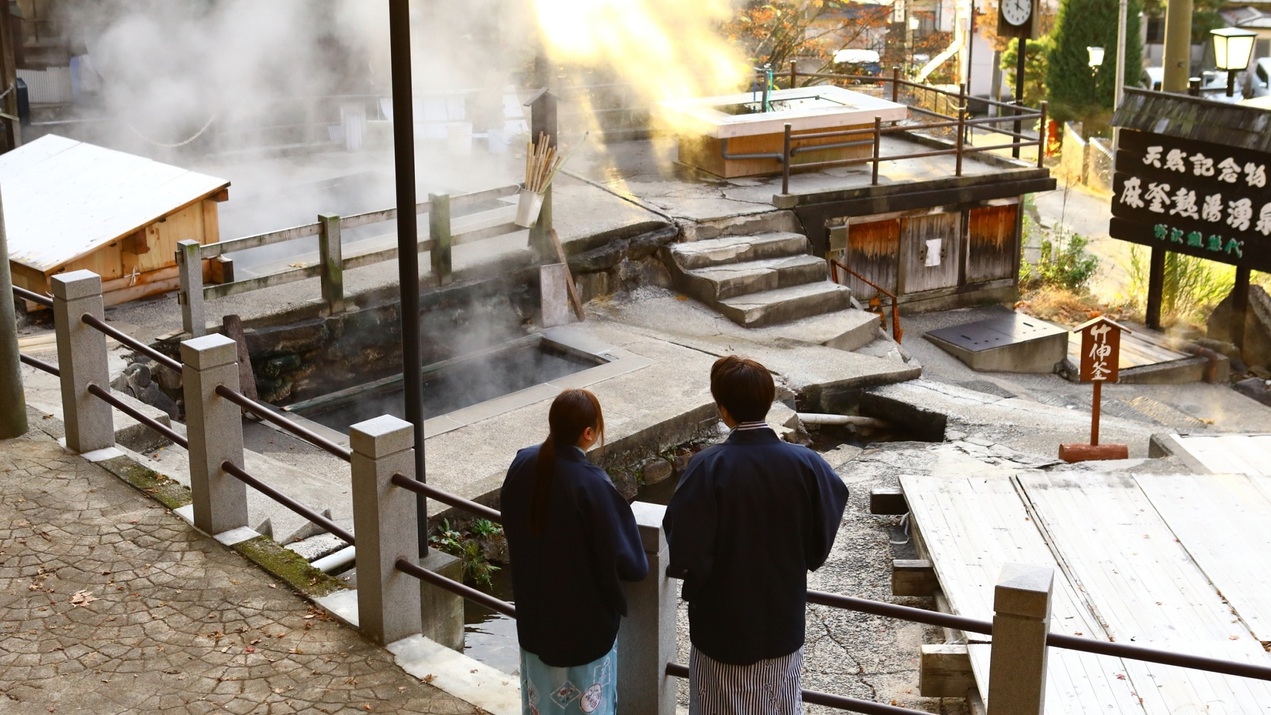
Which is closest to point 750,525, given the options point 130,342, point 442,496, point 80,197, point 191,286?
point 442,496

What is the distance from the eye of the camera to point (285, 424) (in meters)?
6.13

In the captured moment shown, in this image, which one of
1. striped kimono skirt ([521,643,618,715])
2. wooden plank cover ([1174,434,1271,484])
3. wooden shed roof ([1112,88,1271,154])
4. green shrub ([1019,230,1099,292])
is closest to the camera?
striped kimono skirt ([521,643,618,715])

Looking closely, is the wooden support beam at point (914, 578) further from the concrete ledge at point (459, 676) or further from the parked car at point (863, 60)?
the parked car at point (863, 60)

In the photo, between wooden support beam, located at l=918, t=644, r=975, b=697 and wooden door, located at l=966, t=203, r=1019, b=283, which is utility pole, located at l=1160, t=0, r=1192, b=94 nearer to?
wooden door, located at l=966, t=203, r=1019, b=283

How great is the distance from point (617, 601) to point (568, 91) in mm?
17038

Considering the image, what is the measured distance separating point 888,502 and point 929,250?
30.1 ft

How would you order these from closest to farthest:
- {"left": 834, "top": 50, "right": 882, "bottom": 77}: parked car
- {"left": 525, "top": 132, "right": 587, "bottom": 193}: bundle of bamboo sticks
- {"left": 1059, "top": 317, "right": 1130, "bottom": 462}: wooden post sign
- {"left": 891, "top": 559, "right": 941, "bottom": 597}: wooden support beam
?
1. {"left": 891, "top": 559, "right": 941, "bottom": 597}: wooden support beam
2. {"left": 1059, "top": 317, "right": 1130, "bottom": 462}: wooden post sign
3. {"left": 525, "top": 132, "right": 587, "bottom": 193}: bundle of bamboo sticks
4. {"left": 834, "top": 50, "right": 882, "bottom": 77}: parked car

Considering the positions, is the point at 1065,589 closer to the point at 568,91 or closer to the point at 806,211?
the point at 806,211

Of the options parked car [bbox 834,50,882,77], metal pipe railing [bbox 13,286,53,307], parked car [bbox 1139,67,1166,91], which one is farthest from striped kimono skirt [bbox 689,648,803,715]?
parked car [bbox 1139,67,1166,91]

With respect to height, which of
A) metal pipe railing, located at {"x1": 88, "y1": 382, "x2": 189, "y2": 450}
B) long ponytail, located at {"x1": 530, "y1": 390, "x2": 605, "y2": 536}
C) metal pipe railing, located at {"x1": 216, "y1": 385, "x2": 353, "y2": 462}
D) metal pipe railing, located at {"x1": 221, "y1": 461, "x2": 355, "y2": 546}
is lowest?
metal pipe railing, located at {"x1": 221, "y1": 461, "x2": 355, "y2": 546}

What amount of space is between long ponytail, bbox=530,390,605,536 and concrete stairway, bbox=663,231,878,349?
963cm

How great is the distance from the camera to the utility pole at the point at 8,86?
50.3 feet

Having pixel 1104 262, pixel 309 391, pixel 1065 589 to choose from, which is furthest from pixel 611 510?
pixel 1104 262

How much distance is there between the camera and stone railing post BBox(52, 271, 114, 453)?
757 cm
